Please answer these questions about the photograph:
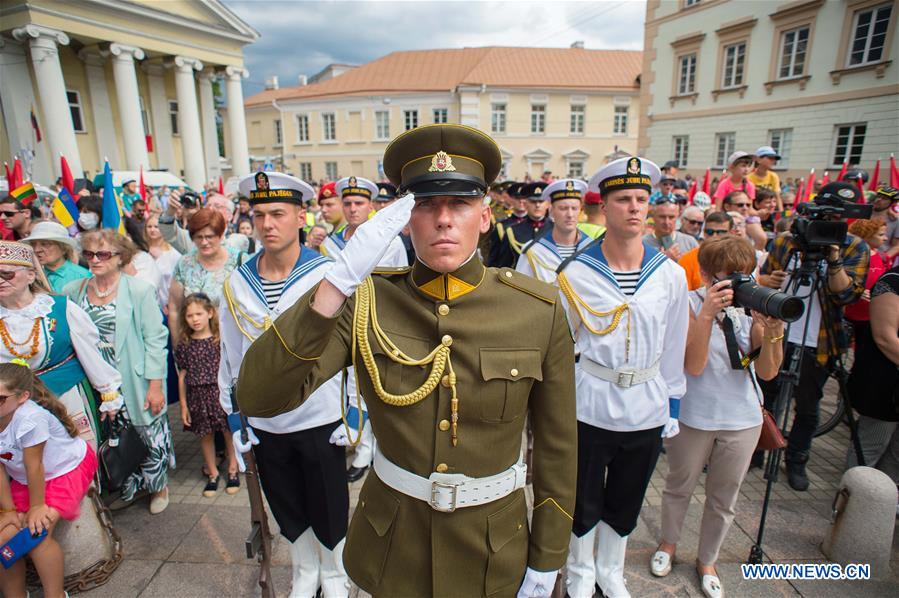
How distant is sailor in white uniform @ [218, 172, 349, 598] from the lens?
9.35 ft

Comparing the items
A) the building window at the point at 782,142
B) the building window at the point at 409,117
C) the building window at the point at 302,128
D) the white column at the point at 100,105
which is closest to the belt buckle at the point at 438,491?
the building window at the point at 782,142

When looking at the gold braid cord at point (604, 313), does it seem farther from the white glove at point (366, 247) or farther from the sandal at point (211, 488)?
the sandal at point (211, 488)

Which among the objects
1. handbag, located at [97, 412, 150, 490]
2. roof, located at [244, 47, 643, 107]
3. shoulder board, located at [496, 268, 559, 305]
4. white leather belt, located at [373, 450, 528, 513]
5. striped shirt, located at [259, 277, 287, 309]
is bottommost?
handbag, located at [97, 412, 150, 490]

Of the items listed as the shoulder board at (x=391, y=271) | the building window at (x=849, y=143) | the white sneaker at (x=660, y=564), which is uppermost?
the building window at (x=849, y=143)

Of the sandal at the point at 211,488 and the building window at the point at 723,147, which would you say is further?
the building window at the point at 723,147

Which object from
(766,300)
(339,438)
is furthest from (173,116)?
(766,300)

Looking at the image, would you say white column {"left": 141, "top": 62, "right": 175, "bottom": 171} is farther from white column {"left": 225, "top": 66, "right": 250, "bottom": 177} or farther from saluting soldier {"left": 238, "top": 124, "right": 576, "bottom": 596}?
saluting soldier {"left": 238, "top": 124, "right": 576, "bottom": 596}

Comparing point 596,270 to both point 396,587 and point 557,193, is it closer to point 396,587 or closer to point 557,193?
point 396,587

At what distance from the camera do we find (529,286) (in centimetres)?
186

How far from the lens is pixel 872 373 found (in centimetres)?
387

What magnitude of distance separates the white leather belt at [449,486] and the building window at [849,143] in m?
20.8

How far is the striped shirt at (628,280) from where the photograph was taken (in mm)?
2838

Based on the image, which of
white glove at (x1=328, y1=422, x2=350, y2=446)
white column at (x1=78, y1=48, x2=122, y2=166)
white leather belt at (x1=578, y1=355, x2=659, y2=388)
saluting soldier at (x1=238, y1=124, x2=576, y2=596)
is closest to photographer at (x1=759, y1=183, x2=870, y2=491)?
white leather belt at (x1=578, y1=355, x2=659, y2=388)

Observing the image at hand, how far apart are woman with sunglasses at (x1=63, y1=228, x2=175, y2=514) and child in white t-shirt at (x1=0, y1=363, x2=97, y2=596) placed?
0.80m
